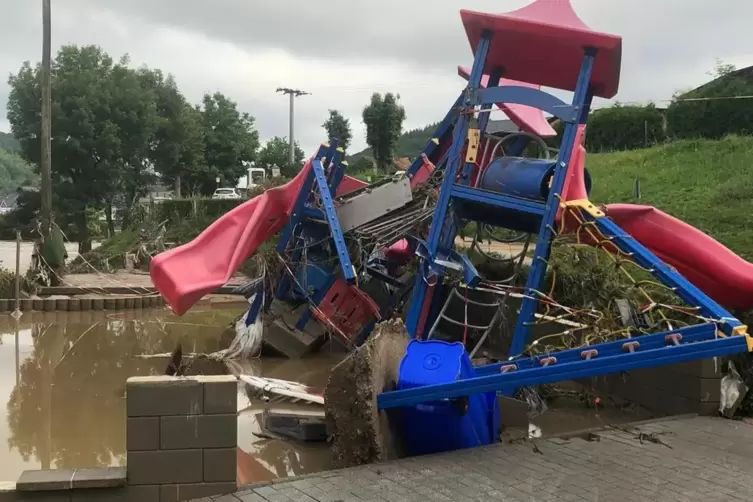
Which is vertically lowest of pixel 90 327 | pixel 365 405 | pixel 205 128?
pixel 90 327

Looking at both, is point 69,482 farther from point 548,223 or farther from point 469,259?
point 469,259

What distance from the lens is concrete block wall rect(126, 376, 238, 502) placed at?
3984 millimetres

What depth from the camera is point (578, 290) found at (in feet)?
28.1

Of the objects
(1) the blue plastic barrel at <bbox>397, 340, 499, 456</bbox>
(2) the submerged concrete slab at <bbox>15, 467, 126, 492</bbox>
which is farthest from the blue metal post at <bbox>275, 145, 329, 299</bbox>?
(2) the submerged concrete slab at <bbox>15, 467, 126, 492</bbox>

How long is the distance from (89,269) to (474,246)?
47.5ft

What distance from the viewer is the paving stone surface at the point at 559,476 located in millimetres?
4238

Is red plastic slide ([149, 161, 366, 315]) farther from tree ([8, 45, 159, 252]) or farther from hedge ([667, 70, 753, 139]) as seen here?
tree ([8, 45, 159, 252])

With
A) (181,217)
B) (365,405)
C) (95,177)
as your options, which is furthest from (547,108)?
(95,177)

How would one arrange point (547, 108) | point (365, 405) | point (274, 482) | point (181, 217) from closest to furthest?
point (274, 482)
point (365, 405)
point (547, 108)
point (181, 217)

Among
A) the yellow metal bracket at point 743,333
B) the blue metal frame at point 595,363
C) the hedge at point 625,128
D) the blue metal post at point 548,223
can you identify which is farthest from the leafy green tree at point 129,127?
the yellow metal bracket at point 743,333

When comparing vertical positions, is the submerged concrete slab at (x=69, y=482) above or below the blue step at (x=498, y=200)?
below

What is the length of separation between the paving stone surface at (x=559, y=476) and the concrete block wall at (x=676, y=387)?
29.9 inches

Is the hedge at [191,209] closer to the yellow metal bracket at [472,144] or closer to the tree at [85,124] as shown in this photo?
the tree at [85,124]

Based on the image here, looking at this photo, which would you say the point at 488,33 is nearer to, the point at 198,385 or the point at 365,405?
the point at 365,405
